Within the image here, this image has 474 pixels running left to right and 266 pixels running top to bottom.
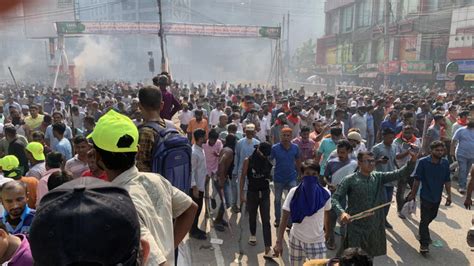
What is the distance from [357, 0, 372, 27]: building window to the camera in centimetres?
5272

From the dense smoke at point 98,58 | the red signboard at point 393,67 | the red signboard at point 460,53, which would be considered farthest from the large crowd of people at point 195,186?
the dense smoke at point 98,58

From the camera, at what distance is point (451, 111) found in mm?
9570

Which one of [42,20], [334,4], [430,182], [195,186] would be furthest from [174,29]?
[334,4]

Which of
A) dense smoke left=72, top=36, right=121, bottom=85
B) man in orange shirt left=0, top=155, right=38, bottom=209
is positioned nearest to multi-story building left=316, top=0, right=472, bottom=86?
man in orange shirt left=0, top=155, right=38, bottom=209

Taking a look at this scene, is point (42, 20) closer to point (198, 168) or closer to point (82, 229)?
point (198, 168)

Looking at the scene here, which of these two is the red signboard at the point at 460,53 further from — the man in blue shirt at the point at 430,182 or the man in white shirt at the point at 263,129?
the man in blue shirt at the point at 430,182

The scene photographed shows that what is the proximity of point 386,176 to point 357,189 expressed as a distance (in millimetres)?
397

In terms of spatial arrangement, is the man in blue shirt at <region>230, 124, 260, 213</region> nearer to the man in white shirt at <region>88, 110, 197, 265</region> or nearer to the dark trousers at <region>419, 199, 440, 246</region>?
the dark trousers at <region>419, 199, 440, 246</region>

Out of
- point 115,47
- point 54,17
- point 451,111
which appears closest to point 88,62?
point 115,47

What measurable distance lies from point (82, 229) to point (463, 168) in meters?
8.64

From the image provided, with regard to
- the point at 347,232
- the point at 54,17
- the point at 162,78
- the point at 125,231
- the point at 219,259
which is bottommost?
the point at 219,259

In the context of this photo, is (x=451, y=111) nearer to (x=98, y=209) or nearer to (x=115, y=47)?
(x=98, y=209)

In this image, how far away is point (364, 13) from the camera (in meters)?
53.9

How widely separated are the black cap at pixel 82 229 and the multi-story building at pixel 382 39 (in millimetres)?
31652
